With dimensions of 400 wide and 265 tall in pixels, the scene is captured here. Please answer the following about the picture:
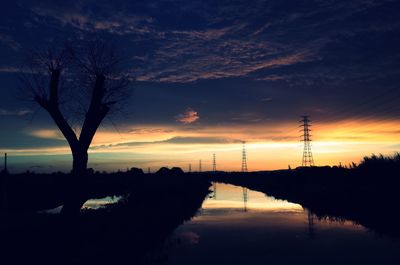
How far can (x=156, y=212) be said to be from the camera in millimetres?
27125

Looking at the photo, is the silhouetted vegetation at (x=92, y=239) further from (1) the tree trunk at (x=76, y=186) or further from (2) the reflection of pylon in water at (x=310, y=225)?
(2) the reflection of pylon in water at (x=310, y=225)

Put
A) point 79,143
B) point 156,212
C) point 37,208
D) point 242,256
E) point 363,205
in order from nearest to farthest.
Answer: point 242,256 < point 79,143 < point 156,212 < point 363,205 < point 37,208

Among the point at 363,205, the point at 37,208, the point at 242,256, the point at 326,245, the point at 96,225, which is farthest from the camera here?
the point at 37,208

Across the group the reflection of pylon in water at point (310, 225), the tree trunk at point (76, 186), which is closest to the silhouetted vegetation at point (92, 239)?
the tree trunk at point (76, 186)

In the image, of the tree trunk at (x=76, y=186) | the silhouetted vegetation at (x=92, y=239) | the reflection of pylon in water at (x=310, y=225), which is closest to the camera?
the silhouetted vegetation at (x=92, y=239)

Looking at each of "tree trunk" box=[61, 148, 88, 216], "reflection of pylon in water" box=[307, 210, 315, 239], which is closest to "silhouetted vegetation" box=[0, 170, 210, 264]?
"tree trunk" box=[61, 148, 88, 216]

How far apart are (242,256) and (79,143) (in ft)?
37.5

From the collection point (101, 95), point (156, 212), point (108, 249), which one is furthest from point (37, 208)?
point (108, 249)

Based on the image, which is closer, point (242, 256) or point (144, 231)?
point (242, 256)

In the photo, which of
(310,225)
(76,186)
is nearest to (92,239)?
(76,186)

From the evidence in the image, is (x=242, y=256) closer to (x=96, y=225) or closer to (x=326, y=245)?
(x=326, y=245)

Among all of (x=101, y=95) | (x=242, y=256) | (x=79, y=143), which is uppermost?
(x=101, y=95)

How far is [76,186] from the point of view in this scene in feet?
72.5

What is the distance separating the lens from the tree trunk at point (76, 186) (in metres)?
22.0
